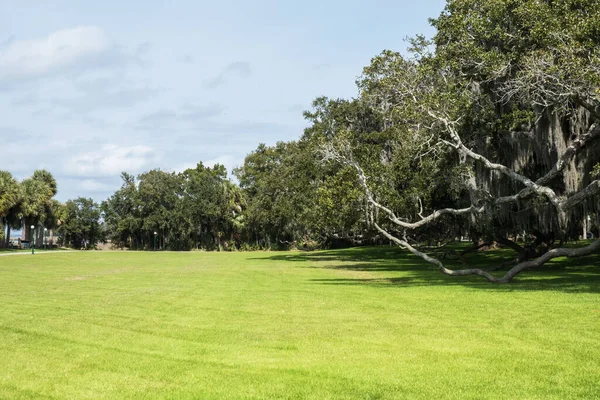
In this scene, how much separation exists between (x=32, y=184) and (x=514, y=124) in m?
57.6

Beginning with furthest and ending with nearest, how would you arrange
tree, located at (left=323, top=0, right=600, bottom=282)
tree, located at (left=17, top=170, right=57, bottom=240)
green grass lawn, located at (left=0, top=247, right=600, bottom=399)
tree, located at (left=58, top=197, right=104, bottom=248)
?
1. tree, located at (left=58, top=197, right=104, bottom=248)
2. tree, located at (left=17, top=170, right=57, bottom=240)
3. tree, located at (left=323, top=0, right=600, bottom=282)
4. green grass lawn, located at (left=0, top=247, right=600, bottom=399)

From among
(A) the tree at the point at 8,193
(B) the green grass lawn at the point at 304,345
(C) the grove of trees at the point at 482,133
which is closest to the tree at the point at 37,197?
(A) the tree at the point at 8,193

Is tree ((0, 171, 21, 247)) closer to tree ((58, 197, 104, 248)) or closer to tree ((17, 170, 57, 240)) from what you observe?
tree ((17, 170, 57, 240))

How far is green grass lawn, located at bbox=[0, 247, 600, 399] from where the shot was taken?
6.21 metres

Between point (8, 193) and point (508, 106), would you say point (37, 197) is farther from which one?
point (508, 106)

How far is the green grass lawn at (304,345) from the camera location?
6215mm

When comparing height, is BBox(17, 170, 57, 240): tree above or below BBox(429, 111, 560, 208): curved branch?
above

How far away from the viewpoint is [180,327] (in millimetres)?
10039

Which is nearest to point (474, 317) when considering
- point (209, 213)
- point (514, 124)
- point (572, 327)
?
point (572, 327)

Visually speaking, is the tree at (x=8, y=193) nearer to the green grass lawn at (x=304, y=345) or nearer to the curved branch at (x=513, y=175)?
the green grass lawn at (x=304, y=345)

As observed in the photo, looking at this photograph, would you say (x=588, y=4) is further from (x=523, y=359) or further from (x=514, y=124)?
(x=523, y=359)

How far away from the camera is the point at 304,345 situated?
841 cm

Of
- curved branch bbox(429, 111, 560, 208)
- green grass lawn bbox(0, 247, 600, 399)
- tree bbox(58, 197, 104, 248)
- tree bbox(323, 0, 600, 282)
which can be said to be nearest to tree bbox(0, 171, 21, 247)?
tree bbox(58, 197, 104, 248)

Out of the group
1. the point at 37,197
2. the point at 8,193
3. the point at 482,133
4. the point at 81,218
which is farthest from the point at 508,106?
the point at 81,218
